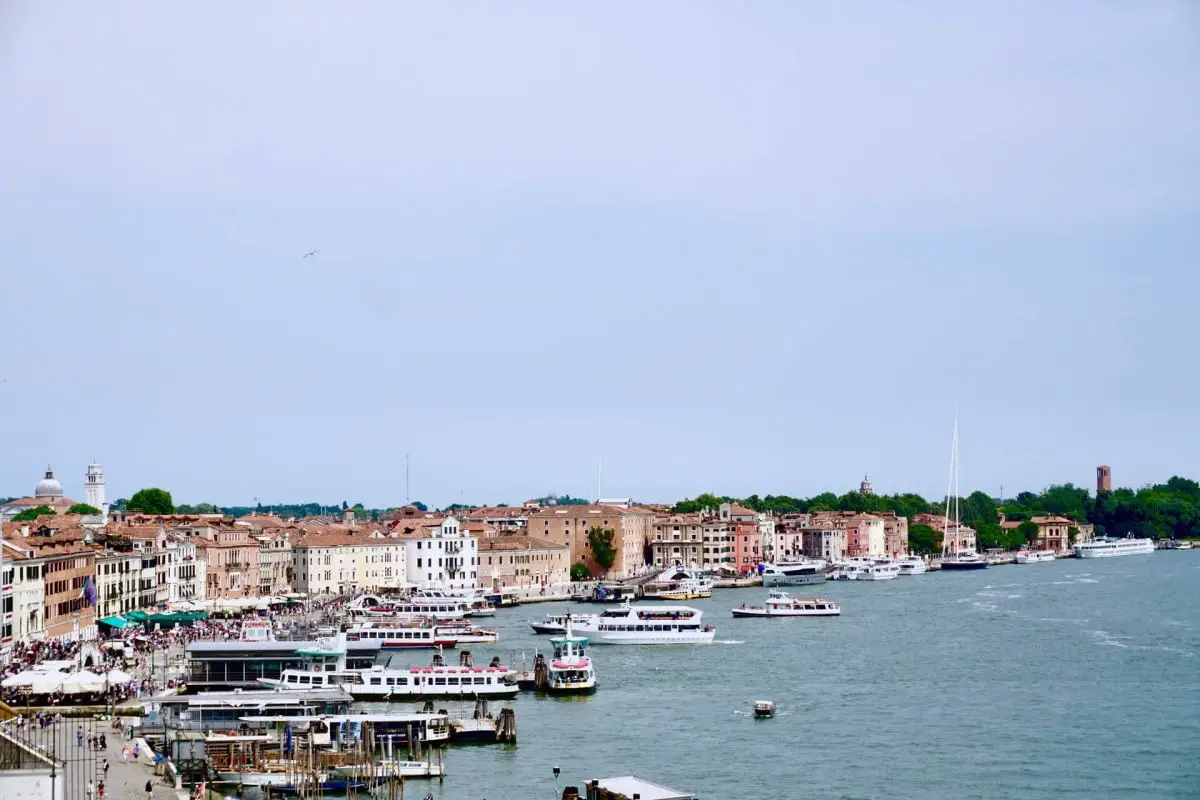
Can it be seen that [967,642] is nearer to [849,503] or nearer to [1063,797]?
[1063,797]

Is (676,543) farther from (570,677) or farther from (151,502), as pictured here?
(570,677)

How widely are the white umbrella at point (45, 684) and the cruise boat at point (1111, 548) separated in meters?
83.7

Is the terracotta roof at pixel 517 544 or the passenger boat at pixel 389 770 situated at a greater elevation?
the terracotta roof at pixel 517 544

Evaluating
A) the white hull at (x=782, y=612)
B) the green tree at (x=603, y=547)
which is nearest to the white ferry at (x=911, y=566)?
the green tree at (x=603, y=547)

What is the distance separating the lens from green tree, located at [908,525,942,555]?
97.8 metres

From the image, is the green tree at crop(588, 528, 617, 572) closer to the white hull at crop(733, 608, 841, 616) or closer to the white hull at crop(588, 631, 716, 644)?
the white hull at crop(733, 608, 841, 616)

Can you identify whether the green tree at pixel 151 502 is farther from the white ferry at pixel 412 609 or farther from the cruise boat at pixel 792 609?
the cruise boat at pixel 792 609

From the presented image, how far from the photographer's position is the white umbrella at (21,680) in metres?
26.4

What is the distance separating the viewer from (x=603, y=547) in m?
69.6

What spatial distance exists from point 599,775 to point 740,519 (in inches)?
2336

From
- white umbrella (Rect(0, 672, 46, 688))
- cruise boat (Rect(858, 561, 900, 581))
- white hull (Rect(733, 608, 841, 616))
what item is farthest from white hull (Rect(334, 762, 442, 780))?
cruise boat (Rect(858, 561, 900, 581))

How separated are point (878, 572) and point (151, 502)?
106 ft

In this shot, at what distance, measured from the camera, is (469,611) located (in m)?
51.9

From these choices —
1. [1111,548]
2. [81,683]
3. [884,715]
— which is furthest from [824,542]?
[81,683]
